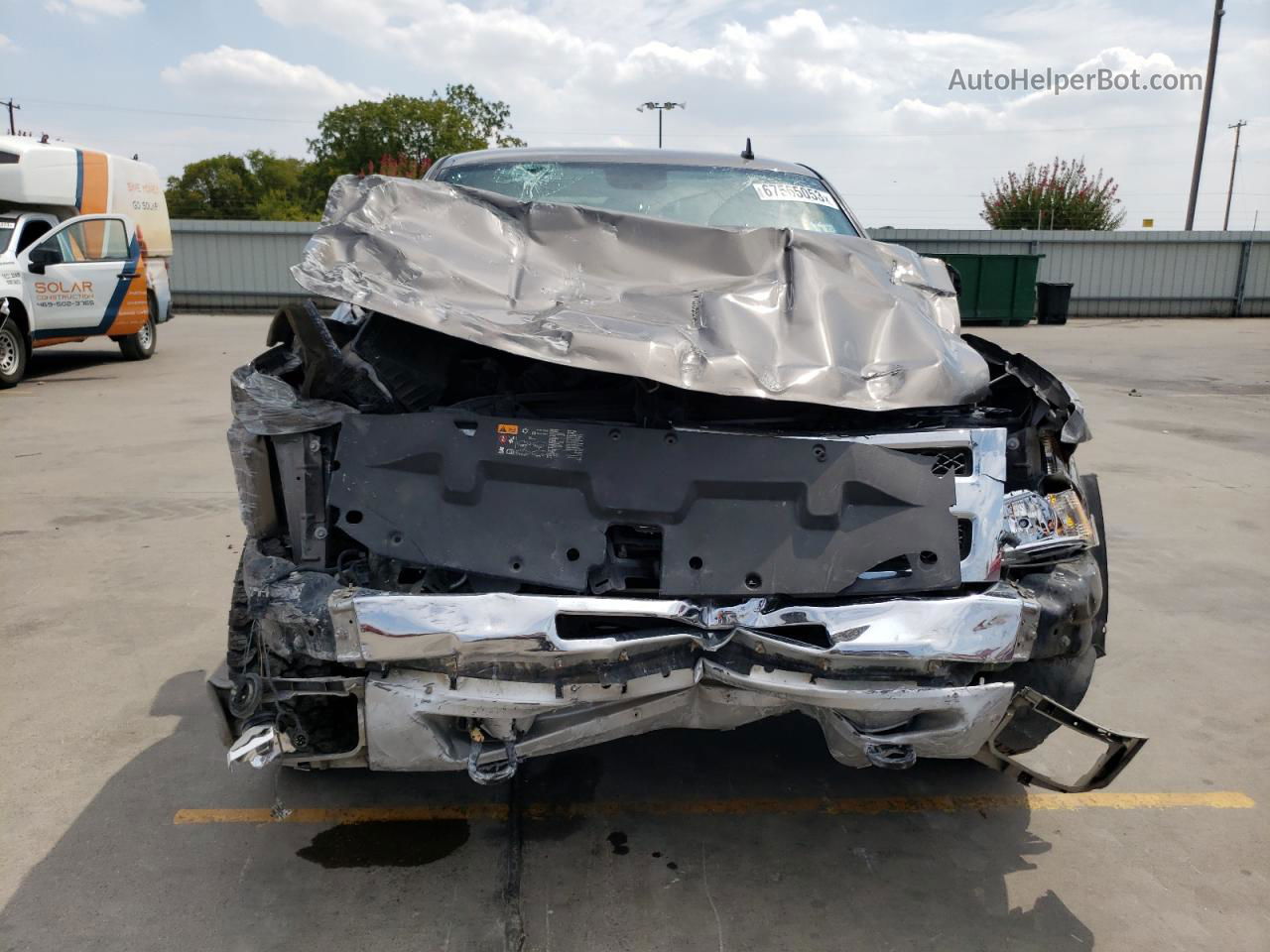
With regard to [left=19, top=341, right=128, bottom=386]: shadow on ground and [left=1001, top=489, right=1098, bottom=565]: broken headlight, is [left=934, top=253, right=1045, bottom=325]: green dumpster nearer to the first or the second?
[left=19, top=341, right=128, bottom=386]: shadow on ground

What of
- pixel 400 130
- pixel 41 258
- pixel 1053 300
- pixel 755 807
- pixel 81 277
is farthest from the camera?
pixel 400 130

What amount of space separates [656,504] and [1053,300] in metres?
22.6

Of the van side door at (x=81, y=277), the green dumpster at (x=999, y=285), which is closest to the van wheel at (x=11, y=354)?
the van side door at (x=81, y=277)

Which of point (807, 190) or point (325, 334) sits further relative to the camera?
point (807, 190)

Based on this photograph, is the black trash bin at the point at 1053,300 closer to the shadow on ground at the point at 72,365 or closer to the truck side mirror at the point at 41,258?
the shadow on ground at the point at 72,365

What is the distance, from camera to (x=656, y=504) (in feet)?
8.18

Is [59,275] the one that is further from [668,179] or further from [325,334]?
[325,334]

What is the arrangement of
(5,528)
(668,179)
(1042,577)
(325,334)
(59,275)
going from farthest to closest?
(59,275) < (5,528) < (668,179) < (325,334) < (1042,577)

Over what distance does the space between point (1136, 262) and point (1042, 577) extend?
25890 mm

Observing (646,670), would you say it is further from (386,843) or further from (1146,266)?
(1146,266)

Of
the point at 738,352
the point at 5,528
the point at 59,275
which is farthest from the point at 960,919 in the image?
the point at 59,275

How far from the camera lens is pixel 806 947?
250cm

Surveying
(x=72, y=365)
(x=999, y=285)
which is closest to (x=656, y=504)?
(x=72, y=365)

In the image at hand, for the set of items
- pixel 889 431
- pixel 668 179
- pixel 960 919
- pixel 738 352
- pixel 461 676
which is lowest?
pixel 960 919
